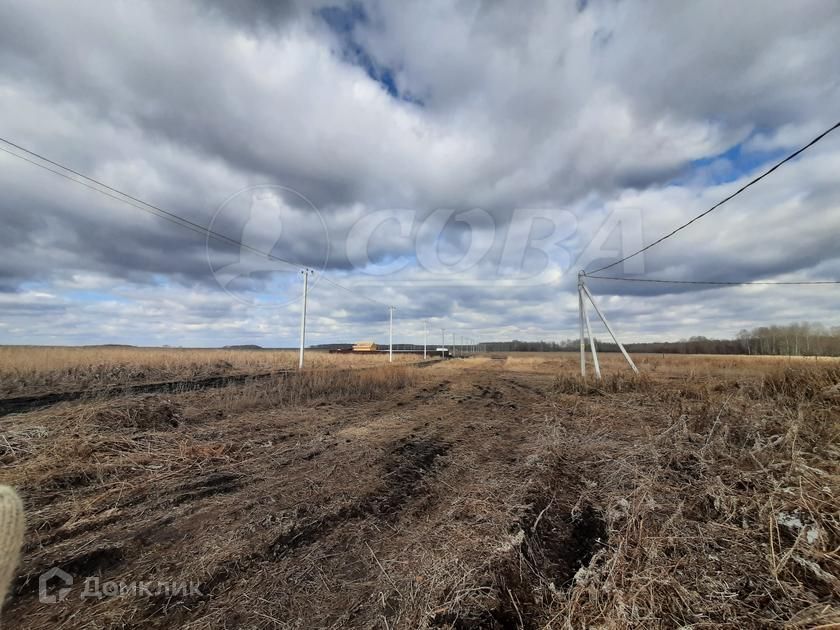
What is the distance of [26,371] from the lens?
56.4ft

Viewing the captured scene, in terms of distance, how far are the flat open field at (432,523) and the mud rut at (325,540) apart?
0.8 inches

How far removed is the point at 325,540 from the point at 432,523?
Answer: 40.0 inches

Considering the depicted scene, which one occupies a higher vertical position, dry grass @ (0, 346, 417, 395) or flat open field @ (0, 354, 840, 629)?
dry grass @ (0, 346, 417, 395)

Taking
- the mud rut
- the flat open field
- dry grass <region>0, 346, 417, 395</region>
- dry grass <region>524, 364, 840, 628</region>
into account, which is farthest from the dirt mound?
dry grass <region>0, 346, 417, 395</region>

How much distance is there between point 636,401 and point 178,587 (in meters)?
10.8

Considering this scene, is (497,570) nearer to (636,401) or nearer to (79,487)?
(79,487)

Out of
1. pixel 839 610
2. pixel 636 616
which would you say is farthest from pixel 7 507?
pixel 839 610

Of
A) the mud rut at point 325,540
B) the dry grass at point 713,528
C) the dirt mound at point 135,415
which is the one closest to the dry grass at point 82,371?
the dirt mound at point 135,415

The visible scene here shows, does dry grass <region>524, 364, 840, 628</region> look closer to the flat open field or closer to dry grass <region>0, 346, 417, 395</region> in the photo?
the flat open field

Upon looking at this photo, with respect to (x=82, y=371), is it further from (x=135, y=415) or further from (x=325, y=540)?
(x=325, y=540)

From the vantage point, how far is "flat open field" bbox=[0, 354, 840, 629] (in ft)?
8.19

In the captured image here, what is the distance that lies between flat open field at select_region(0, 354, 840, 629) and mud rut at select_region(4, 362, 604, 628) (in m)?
0.02

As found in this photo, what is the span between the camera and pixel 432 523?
3.81 metres

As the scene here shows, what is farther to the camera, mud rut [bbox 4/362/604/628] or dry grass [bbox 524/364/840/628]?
mud rut [bbox 4/362/604/628]
